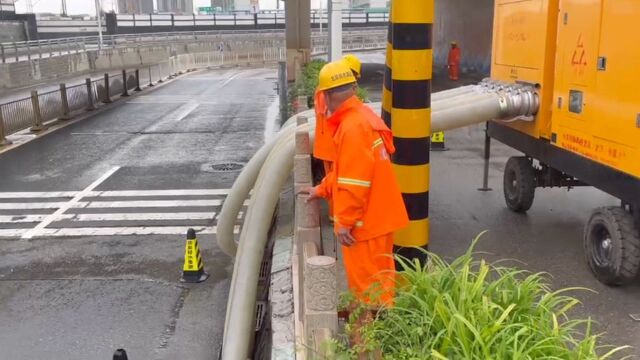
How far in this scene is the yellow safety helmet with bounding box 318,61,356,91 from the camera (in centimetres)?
382

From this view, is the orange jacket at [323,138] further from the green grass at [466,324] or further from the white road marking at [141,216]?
the white road marking at [141,216]

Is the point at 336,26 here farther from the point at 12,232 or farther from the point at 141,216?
the point at 12,232

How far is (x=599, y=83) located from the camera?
523cm

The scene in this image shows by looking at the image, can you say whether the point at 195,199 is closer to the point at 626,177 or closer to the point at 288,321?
the point at 288,321

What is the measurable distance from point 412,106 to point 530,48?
10.5ft

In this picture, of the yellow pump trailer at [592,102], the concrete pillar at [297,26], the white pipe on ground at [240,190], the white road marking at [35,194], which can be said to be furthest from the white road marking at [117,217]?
the concrete pillar at [297,26]

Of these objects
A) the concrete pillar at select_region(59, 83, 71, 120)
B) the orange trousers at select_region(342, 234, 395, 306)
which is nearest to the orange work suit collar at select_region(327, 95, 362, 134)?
the orange trousers at select_region(342, 234, 395, 306)

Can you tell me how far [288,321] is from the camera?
16.3ft

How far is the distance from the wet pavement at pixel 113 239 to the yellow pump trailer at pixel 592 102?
12.5ft

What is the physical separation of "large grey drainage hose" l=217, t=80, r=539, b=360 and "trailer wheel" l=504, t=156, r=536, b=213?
108cm

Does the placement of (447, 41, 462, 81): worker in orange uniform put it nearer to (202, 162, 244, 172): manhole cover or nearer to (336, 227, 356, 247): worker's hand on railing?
(202, 162, 244, 172): manhole cover

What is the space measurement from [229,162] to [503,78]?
793 cm

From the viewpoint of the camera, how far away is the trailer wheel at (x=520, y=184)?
7.50 meters

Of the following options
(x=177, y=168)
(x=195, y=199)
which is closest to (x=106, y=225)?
(x=195, y=199)
